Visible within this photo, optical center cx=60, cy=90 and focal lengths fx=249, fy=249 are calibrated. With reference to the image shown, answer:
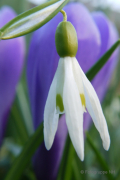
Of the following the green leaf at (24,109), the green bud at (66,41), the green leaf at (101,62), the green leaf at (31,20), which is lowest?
the green leaf at (24,109)

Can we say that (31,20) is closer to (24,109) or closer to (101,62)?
(101,62)

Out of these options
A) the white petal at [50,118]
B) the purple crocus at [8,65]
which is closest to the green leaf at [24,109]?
the purple crocus at [8,65]

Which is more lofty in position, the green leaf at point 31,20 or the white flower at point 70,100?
the green leaf at point 31,20

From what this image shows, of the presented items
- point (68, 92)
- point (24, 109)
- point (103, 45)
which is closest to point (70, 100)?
point (68, 92)

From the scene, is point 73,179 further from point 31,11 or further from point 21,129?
point 31,11

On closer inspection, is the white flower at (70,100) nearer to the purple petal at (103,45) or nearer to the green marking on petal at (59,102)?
the green marking on petal at (59,102)

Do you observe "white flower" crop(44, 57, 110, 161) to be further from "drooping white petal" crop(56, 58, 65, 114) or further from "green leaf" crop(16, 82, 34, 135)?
"green leaf" crop(16, 82, 34, 135)

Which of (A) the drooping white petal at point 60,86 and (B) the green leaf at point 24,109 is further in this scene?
(B) the green leaf at point 24,109

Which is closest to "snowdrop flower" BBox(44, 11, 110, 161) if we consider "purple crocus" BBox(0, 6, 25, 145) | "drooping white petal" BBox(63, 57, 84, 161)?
"drooping white petal" BBox(63, 57, 84, 161)

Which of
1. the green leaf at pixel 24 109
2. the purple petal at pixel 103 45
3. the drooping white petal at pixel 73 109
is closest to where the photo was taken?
the drooping white petal at pixel 73 109
